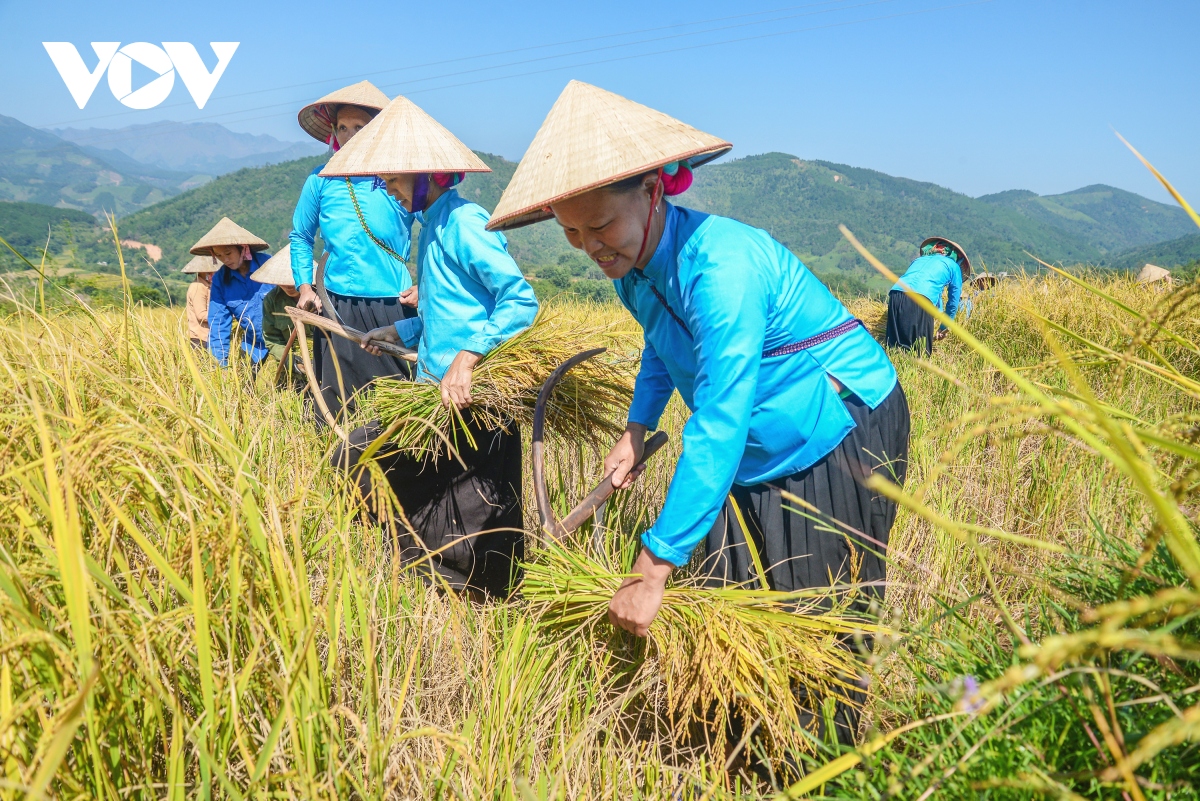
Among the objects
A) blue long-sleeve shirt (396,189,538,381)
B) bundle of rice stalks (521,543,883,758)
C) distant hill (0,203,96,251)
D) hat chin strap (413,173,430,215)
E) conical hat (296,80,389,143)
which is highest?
conical hat (296,80,389,143)

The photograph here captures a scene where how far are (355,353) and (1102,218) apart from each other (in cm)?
23365

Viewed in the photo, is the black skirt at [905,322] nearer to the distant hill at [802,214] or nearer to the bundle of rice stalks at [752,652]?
the bundle of rice stalks at [752,652]

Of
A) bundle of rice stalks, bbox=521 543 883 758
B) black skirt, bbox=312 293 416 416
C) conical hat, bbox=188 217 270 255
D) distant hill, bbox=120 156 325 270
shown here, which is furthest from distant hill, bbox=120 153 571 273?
bundle of rice stalks, bbox=521 543 883 758

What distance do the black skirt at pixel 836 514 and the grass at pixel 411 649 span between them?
0.62 feet

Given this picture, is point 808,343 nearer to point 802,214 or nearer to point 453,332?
point 453,332

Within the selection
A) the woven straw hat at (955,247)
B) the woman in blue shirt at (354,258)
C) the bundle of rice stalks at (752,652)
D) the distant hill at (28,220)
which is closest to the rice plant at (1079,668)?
the bundle of rice stalks at (752,652)

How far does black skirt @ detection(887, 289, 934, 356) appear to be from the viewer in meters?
7.08

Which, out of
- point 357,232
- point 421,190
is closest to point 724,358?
point 421,190

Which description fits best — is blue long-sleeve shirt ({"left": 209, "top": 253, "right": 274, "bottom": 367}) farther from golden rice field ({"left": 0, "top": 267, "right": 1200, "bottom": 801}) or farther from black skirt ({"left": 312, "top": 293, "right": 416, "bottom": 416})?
golden rice field ({"left": 0, "top": 267, "right": 1200, "bottom": 801})

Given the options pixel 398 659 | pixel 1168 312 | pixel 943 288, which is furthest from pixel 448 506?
pixel 943 288

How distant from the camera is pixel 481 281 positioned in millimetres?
2324

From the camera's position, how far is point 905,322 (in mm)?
7387

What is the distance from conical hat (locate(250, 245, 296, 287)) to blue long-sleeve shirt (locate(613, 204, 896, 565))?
3.81 meters

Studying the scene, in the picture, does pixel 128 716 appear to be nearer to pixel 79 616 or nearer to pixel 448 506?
pixel 79 616
